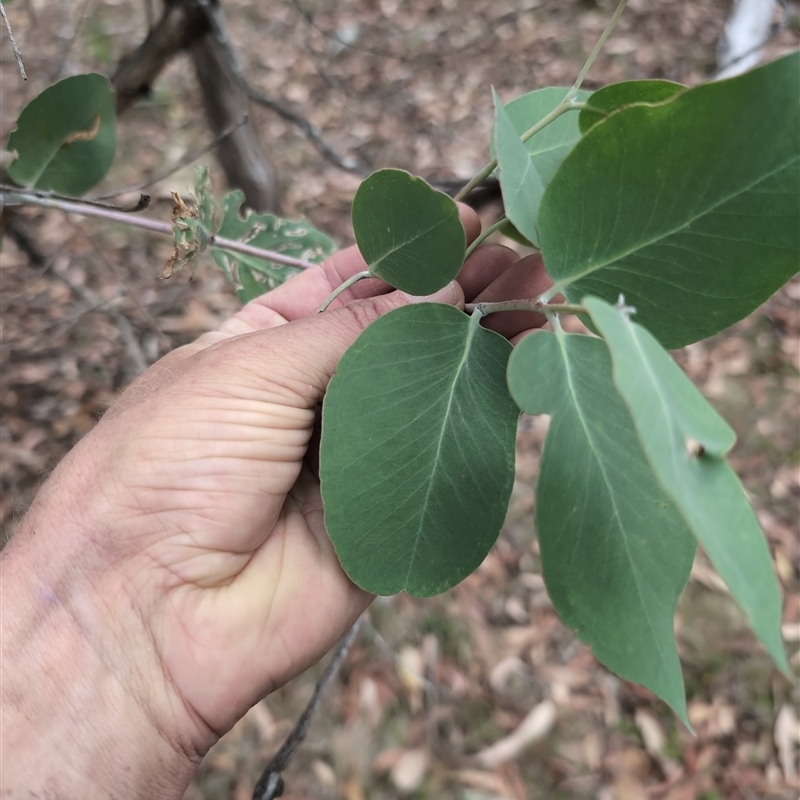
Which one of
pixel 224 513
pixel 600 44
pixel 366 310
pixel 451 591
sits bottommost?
pixel 451 591

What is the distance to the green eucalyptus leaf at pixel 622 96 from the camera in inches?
31.4

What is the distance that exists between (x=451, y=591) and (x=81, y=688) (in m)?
1.33

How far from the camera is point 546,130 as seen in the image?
96 centimetres

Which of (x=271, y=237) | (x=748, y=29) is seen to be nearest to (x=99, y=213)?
(x=271, y=237)

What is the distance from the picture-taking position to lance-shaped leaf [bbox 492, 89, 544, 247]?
670mm

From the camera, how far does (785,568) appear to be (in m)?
2.30

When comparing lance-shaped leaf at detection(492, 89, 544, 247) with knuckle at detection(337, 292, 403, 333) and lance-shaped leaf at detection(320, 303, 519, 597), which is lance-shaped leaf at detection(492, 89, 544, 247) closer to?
lance-shaped leaf at detection(320, 303, 519, 597)

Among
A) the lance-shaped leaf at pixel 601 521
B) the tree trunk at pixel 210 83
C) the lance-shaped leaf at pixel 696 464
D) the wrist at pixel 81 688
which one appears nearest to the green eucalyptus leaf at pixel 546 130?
the lance-shaped leaf at pixel 601 521

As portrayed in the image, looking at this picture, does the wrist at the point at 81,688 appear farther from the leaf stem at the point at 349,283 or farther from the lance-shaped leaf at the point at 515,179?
the lance-shaped leaf at the point at 515,179

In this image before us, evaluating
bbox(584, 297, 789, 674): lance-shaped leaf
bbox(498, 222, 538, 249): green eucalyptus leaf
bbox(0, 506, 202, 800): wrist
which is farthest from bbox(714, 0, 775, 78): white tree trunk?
bbox(0, 506, 202, 800): wrist

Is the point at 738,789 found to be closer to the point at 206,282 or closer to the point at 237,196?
the point at 237,196

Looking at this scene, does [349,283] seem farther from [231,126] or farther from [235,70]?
[231,126]

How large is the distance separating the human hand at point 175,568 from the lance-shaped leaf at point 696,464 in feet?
1.69

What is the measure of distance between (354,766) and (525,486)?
1.05m
